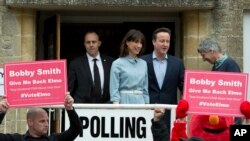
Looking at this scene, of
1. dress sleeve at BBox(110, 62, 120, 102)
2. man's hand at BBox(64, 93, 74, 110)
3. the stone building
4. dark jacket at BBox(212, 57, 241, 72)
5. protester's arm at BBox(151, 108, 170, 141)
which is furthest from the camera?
the stone building

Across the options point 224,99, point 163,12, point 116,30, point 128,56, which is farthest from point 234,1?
point 224,99

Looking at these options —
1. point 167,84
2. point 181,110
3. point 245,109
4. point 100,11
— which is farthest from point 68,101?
point 100,11

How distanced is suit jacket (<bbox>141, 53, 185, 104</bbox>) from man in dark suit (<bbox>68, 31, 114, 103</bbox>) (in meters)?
0.63

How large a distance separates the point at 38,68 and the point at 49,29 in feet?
14.1

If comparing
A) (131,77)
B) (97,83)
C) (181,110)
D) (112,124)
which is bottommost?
(112,124)

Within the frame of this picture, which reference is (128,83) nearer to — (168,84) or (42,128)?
(168,84)

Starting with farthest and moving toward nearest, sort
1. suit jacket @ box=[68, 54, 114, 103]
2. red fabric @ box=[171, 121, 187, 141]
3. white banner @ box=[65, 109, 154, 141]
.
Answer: suit jacket @ box=[68, 54, 114, 103]
white banner @ box=[65, 109, 154, 141]
red fabric @ box=[171, 121, 187, 141]

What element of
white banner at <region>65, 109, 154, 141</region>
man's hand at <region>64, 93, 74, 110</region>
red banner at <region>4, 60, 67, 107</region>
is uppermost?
red banner at <region>4, 60, 67, 107</region>

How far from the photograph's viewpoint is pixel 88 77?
37.5 feet

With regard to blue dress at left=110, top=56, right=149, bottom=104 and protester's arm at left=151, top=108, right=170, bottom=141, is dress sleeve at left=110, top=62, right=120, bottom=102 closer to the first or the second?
blue dress at left=110, top=56, right=149, bottom=104

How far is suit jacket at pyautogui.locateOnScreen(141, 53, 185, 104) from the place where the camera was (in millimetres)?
10961

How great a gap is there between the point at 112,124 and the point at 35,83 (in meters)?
1.30

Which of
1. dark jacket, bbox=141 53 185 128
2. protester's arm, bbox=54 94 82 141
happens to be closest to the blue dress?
dark jacket, bbox=141 53 185 128

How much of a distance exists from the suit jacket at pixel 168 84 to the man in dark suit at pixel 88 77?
63 cm
